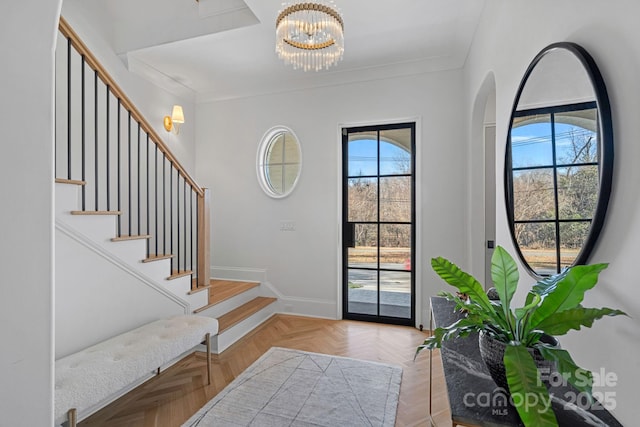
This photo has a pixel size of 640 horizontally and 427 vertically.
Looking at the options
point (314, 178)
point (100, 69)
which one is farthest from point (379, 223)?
point (100, 69)

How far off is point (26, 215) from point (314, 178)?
3.13 meters

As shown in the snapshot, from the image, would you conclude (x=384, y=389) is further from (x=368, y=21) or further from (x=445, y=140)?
(x=368, y=21)

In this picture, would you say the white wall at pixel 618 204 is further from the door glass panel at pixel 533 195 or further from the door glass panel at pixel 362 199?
the door glass panel at pixel 362 199

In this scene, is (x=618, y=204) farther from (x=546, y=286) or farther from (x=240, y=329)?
(x=240, y=329)

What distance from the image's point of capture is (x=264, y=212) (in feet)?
13.4

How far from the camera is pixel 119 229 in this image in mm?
2336

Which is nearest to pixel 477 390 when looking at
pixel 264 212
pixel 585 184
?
pixel 585 184

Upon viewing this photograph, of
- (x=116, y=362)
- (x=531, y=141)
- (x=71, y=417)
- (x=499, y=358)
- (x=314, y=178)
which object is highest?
(x=314, y=178)

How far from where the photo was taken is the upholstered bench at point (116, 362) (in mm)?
1496

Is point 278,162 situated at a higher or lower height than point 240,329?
higher

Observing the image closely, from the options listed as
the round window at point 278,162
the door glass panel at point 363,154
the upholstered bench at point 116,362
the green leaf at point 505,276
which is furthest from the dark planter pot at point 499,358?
the round window at point 278,162

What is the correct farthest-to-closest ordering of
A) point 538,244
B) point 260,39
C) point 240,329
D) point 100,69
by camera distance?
point 240,329 → point 260,39 → point 100,69 → point 538,244

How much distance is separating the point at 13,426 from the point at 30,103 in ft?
2.82

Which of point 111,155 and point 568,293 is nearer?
point 568,293
